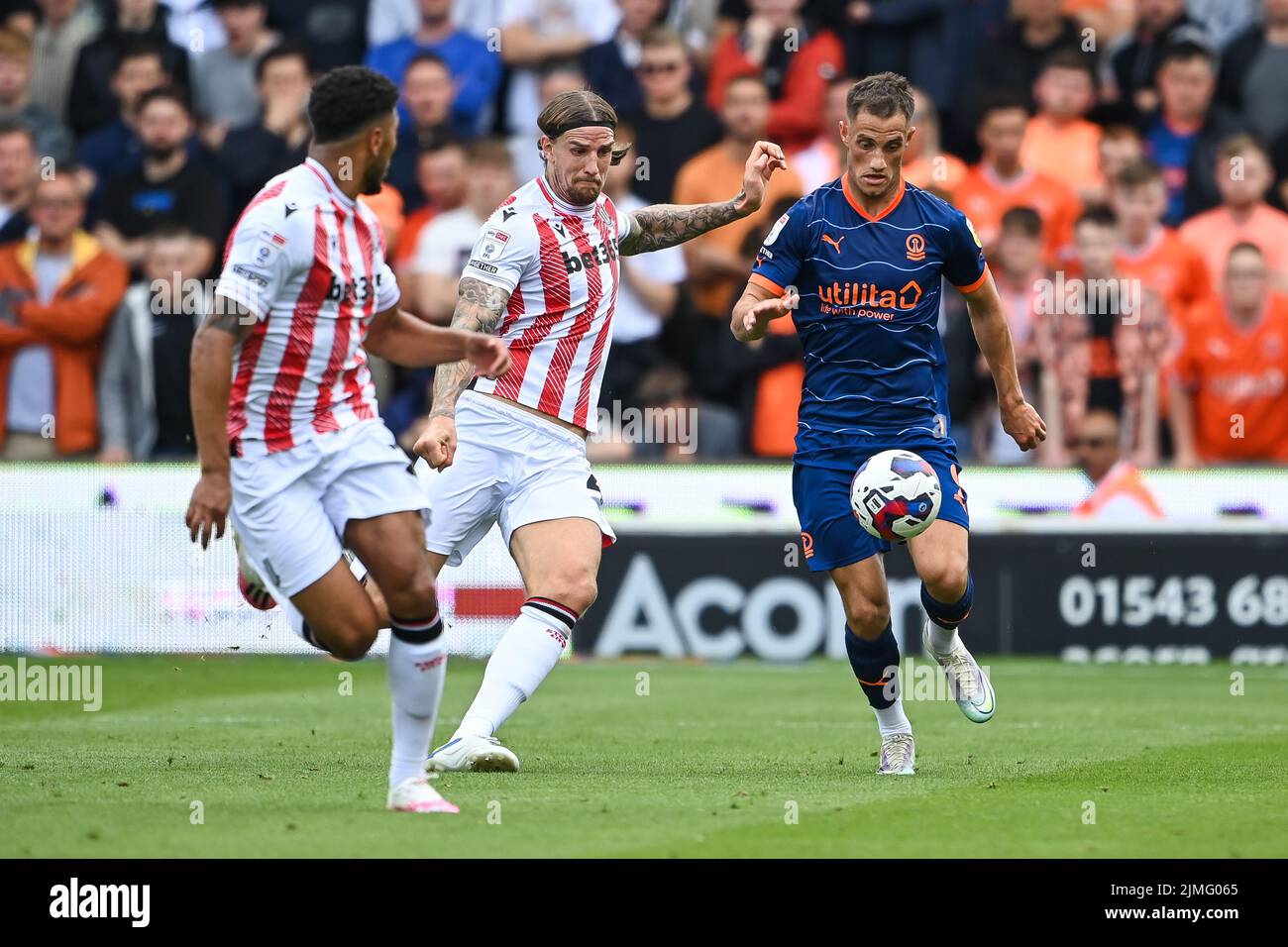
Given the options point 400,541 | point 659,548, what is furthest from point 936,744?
point 659,548

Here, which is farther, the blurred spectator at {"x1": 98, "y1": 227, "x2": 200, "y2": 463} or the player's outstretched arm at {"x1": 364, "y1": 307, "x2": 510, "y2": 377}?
the blurred spectator at {"x1": 98, "y1": 227, "x2": 200, "y2": 463}

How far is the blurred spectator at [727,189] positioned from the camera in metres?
16.3

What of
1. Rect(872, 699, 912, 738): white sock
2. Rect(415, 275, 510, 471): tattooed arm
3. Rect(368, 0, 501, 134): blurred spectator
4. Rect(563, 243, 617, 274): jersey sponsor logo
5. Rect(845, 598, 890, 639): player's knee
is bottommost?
Rect(872, 699, 912, 738): white sock

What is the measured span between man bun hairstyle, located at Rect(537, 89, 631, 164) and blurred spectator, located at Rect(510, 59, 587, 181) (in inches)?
326

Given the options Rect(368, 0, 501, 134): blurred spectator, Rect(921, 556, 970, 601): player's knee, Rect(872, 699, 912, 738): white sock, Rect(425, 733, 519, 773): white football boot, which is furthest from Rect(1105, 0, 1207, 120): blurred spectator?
Rect(425, 733, 519, 773): white football boot

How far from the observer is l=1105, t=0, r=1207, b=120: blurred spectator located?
672 inches

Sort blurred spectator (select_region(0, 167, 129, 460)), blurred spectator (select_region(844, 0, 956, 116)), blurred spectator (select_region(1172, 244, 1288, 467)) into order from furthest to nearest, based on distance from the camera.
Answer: blurred spectator (select_region(844, 0, 956, 116)), blurred spectator (select_region(0, 167, 129, 460)), blurred spectator (select_region(1172, 244, 1288, 467))

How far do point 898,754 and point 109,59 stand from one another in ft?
39.7

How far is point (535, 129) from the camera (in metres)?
17.5

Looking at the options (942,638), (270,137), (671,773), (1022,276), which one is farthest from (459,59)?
(671,773)

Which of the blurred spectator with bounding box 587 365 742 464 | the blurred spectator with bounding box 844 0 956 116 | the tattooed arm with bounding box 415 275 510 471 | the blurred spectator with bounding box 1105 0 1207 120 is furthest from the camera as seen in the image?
the blurred spectator with bounding box 844 0 956 116

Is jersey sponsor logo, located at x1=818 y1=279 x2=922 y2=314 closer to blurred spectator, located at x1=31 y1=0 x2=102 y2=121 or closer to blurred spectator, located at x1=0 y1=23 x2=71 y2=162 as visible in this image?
blurred spectator, located at x1=0 y1=23 x2=71 y2=162

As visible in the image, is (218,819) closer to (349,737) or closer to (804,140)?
(349,737)
